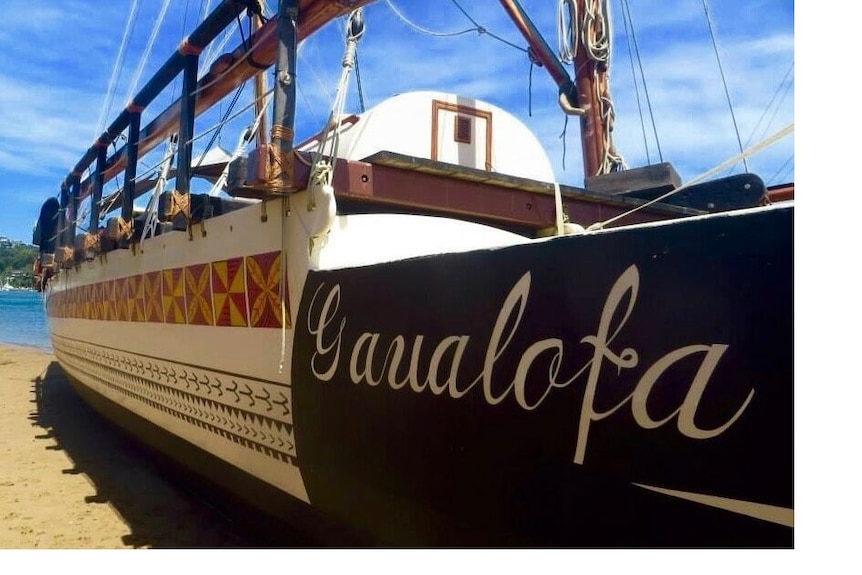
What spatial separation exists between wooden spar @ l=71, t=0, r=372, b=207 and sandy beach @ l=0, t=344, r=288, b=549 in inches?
143

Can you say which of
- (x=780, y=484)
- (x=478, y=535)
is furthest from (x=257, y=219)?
(x=780, y=484)

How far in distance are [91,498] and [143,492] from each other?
1.42ft

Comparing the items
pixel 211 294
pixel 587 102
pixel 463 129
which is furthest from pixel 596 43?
pixel 211 294

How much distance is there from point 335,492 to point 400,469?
67cm

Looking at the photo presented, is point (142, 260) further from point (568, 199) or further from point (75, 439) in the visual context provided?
point (568, 199)

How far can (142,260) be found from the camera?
6320mm

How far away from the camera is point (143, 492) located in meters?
5.79

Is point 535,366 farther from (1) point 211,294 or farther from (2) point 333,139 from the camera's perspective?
(1) point 211,294

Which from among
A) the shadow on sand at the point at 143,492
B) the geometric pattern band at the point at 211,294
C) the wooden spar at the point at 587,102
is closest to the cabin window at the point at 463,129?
the geometric pattern band at the point at 211,294

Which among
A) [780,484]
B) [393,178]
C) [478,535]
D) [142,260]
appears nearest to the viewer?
[780,484]

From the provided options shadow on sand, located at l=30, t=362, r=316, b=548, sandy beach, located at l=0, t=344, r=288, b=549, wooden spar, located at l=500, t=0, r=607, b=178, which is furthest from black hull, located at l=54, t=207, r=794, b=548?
wooden spar, located at l=500, t=0, r=607, b=178

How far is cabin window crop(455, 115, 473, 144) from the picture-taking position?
513 cm

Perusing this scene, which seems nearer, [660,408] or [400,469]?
[660,408]

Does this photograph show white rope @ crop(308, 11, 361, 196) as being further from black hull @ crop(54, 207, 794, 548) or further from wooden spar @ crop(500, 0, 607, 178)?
wooden spar @ crop(500, 0, 607, 178)
